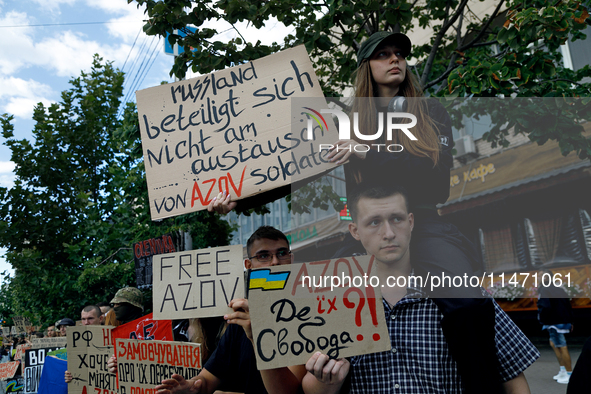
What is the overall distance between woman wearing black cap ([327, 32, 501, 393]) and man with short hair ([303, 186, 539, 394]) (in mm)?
42

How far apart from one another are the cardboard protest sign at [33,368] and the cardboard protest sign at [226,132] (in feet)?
14.8

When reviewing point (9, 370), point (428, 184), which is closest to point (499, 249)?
point (428, 184)

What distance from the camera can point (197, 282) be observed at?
2.68m

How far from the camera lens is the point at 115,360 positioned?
3.51 m

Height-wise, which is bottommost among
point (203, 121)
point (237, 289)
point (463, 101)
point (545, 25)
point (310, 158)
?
point (237, 289)

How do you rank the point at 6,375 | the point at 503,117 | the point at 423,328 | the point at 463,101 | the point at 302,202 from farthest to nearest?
the point at 6,375, the point at 302,202, the point at 463,101, the point at 503,117, the point at 423,328

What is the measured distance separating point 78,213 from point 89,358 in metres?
9.30

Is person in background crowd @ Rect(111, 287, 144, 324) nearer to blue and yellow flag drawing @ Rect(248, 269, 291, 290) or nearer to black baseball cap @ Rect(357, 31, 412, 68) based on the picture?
blue and yellow flag drawing @ Rect(248, 269, 291, 290)

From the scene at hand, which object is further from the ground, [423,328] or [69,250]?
[69,250]

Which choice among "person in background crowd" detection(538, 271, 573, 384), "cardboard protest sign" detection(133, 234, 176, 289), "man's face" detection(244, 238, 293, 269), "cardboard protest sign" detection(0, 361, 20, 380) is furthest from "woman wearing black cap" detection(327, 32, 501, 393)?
"cardboard protest sign" detection(0, 361, 20, 380)

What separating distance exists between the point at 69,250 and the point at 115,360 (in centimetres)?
752

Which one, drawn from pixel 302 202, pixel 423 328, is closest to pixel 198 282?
pixel 423 328

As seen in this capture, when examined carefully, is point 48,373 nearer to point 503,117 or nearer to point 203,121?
point 203,121

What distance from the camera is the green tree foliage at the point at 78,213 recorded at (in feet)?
28.2
